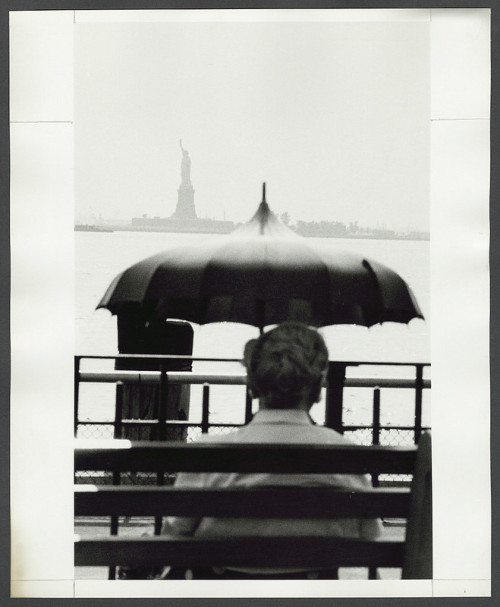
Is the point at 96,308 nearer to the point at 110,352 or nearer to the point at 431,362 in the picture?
the point at 110,352

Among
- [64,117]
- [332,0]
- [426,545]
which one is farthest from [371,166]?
[426,545]

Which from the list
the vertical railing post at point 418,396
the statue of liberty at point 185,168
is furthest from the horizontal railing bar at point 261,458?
the statue of liberty at point 185,168

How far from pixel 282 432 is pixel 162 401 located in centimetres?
67

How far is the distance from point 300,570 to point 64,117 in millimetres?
2206

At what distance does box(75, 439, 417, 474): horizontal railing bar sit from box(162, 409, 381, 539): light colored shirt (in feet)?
0.13

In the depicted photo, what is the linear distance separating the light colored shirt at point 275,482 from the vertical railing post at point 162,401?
385mm

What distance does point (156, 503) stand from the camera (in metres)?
2.68

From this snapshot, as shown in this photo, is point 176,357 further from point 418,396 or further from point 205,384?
point 418,396

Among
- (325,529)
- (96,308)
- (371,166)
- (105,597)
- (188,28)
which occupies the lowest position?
(105,597)

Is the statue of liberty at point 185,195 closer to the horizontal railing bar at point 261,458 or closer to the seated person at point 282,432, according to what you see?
the seated person at point 282,432

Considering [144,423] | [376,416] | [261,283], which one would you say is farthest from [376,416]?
[144,423]

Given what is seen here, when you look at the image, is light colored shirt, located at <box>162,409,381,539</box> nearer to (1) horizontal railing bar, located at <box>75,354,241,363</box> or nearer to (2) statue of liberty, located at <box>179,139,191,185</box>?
(1) horizontal railing bar, located at <box>75,354,241,363</box>

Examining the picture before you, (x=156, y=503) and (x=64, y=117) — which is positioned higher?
(x=64, y=117)

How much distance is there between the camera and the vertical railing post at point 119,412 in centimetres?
318
